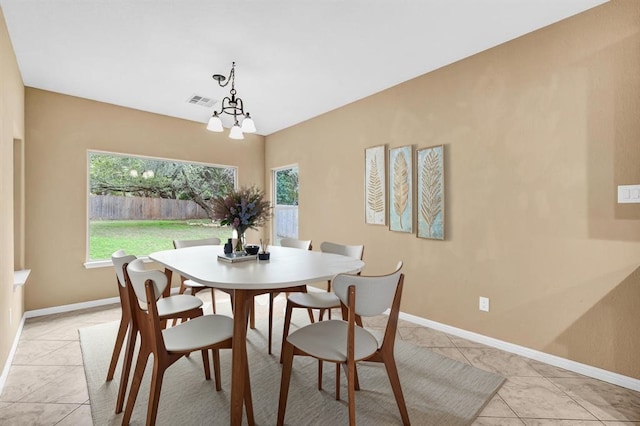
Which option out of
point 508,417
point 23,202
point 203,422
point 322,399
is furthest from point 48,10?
point 508,417

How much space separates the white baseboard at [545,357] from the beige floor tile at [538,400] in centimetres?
27

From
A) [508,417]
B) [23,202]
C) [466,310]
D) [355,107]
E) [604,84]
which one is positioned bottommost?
[508,417]

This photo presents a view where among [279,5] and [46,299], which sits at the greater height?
[279,5]

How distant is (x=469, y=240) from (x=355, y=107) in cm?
208

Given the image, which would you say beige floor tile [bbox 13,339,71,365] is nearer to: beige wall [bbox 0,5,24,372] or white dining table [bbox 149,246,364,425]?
beige wall [bbox 0,5,24,372]

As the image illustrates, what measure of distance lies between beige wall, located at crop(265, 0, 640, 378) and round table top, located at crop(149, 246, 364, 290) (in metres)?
1.36

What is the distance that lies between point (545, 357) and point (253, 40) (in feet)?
11.0

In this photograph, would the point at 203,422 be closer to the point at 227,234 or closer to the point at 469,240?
the point at 469,240

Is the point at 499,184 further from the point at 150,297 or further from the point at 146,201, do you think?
the point at 146,201

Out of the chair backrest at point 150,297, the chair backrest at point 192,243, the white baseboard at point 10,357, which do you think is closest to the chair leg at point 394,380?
the chair backrest at point 150,297

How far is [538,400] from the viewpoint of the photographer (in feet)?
6.14

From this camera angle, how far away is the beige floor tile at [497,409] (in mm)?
1732

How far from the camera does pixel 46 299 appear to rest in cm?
338

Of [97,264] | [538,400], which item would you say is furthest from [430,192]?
[97,264]
